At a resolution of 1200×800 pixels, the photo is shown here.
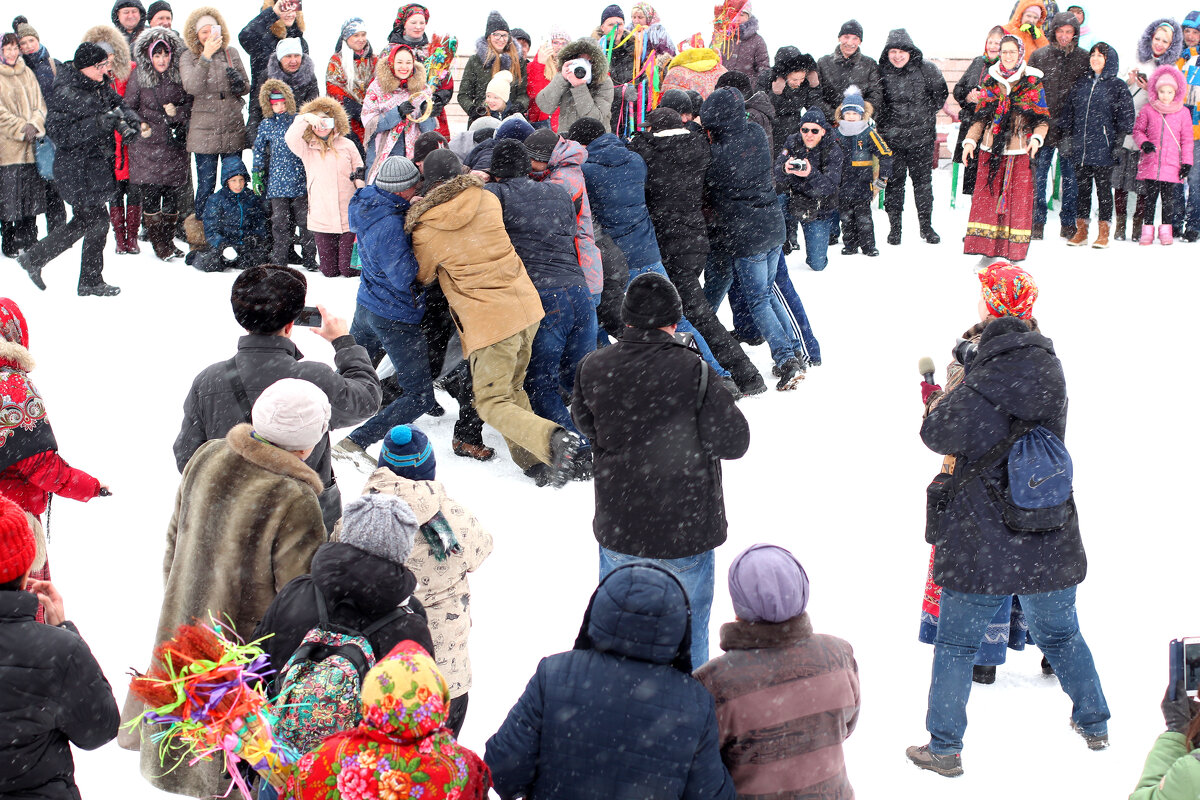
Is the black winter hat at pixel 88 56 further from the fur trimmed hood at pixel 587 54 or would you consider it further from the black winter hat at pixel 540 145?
the black winter hat at pixel 540 145

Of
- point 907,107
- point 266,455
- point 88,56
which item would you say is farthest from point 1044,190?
point 266,455

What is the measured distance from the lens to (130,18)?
384 inches

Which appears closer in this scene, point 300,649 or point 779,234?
point 300,649

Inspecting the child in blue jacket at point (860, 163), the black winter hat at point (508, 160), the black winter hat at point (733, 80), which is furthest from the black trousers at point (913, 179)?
the black winter hat at point (508, 160)

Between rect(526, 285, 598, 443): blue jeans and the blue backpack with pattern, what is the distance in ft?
11.1

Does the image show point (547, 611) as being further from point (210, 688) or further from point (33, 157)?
point (33, 157)

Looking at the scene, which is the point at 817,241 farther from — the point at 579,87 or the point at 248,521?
the point at 248,521

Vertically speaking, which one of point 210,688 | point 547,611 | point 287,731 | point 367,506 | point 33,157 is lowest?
point 547,611

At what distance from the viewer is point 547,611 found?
15.3ft

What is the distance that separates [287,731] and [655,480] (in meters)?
1.62

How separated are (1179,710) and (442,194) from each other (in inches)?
155

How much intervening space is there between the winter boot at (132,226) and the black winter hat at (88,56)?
1428 millimetres

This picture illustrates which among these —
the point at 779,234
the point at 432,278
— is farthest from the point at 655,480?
the point at 779,234

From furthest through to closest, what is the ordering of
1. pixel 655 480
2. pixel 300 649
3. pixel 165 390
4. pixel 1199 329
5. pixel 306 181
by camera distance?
pixel 306 181, pixel 1199 329, pixel 165 390, pixel 655 480, pixel 300 649
